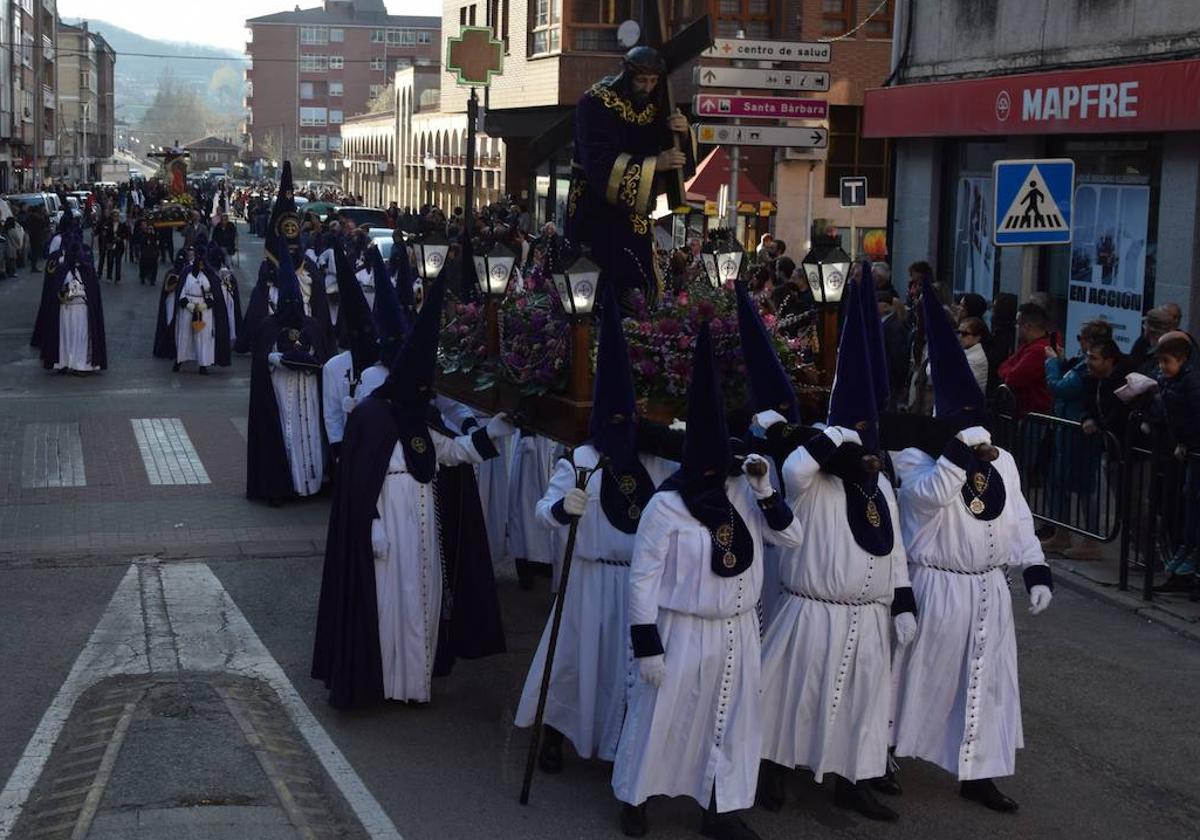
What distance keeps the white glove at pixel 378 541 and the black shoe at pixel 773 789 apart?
2257 millimetres

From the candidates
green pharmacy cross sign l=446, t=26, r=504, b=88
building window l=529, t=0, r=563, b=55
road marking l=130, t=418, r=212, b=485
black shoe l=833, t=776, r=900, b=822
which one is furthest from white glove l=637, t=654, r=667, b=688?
building window l=529, t=0, r=563, b=55

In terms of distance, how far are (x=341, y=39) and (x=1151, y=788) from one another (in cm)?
14131

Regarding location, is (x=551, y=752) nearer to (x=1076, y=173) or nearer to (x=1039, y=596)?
(x=1039, y=596)

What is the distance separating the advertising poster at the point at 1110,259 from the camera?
1694cm

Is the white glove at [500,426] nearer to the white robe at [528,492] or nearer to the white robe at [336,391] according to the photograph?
the white robe at [528,492]

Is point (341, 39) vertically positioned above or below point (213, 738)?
above

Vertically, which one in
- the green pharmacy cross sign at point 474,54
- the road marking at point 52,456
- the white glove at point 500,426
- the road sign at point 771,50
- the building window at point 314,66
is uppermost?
the building window at point 314,66

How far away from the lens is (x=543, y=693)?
769cm

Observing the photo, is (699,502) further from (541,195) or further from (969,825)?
(541,195)

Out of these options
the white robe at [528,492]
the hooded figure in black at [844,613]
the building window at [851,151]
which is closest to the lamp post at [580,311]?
the hooded figure in black at [844,613]

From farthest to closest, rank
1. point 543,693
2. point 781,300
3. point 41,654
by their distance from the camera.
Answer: point 781,300
point 41,654
point 543,693

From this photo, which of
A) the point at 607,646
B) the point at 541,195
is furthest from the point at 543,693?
the point at 541,195

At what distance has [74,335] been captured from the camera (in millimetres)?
22922

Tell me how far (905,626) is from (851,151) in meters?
27.1
